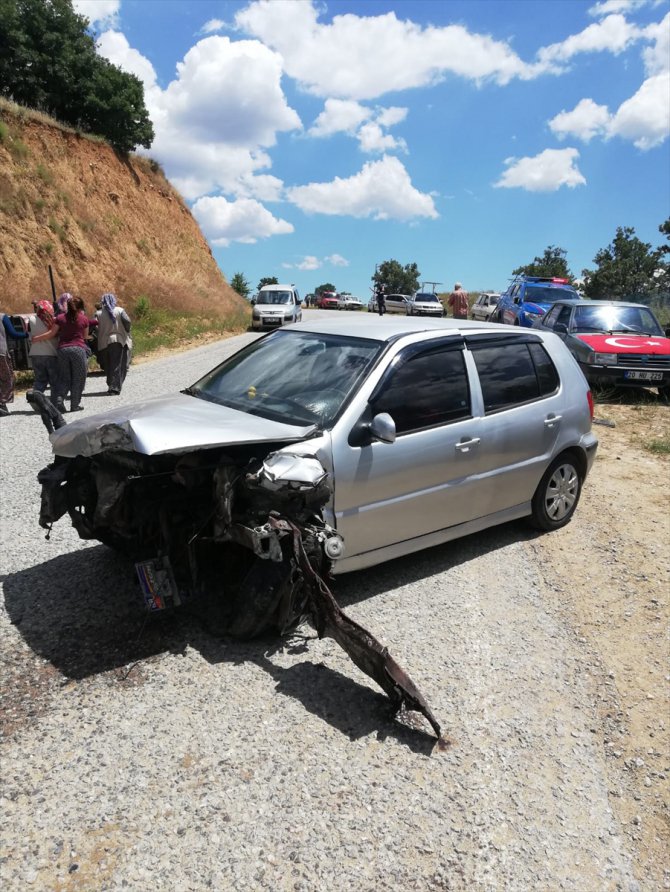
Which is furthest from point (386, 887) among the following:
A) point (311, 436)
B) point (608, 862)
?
point (311, 436)

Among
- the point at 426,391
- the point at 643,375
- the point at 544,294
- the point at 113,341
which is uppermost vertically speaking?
the point at 544,294

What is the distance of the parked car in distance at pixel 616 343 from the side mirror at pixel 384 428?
781cm

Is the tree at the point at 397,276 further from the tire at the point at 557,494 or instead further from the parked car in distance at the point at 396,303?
the tire at the point at 557,494

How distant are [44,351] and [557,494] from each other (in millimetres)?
8112

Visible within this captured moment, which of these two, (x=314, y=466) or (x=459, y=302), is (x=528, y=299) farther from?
(x=314, y=466)

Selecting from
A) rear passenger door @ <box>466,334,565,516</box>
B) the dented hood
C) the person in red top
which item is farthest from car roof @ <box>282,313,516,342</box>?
the person in red top

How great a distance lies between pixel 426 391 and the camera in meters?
4.28

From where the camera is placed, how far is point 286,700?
3111mm

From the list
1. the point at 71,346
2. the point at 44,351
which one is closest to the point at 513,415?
the point at 71,346

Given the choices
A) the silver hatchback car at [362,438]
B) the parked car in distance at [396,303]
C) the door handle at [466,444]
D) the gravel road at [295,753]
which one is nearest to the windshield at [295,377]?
the silver hatchback car at [362,438]

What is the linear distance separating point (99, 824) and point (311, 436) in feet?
6.80

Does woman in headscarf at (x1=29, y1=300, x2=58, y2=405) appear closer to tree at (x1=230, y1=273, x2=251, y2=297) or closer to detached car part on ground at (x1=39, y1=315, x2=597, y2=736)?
detached car part on ground at (x1=39, y1=315, x2=597, y2=736)

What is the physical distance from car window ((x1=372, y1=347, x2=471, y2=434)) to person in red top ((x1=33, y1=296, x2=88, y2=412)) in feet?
23.7

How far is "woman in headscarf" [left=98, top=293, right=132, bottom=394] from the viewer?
38.3 ft
